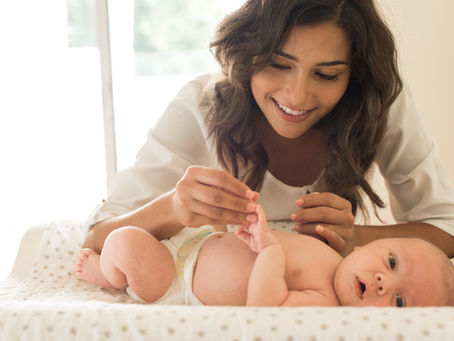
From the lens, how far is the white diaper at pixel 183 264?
47.6 inches

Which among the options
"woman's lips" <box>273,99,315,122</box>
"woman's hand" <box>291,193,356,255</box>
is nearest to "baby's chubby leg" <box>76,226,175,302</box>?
"woman's hand" <box>291,193,356,255</box>

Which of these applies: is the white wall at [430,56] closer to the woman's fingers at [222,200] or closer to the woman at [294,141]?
the woman at [294,141]

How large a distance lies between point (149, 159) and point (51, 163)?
2.01 metres

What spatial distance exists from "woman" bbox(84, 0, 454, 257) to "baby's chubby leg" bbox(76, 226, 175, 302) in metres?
0.11

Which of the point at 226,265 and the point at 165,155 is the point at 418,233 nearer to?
the point at 226,265

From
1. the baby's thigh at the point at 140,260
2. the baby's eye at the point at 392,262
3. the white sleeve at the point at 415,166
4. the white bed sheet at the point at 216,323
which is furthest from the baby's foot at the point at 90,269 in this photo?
the white sleeve at the point at 415,166

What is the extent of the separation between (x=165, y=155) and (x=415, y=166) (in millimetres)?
775

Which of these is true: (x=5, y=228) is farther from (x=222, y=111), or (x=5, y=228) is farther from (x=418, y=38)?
(x=418, y=38)

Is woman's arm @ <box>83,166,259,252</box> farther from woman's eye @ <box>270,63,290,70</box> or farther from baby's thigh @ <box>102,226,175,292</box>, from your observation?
woman's eye @ <box>270,63,290,70</box>

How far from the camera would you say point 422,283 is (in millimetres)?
1101

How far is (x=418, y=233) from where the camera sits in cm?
147

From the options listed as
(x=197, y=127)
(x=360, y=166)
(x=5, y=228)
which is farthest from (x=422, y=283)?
(x=5, y=228)

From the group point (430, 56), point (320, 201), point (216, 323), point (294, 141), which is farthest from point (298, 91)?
point (430, 56)

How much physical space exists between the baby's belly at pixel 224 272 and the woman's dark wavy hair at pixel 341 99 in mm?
360
